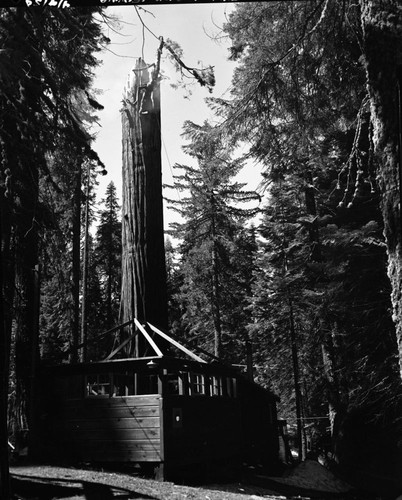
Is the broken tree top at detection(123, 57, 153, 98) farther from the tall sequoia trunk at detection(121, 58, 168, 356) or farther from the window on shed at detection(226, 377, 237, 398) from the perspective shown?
the window on shed at detection(226, 377, 237, 398)

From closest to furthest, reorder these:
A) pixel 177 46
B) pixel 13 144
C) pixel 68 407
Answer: pixel 13 144
pixel 177 46
pixel 68 407

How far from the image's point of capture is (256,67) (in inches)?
320

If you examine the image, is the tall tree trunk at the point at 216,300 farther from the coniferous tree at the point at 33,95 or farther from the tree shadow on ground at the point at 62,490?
the tree shadow on ground at the point at 62,490

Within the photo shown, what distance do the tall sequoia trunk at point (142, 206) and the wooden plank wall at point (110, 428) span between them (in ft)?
7.40

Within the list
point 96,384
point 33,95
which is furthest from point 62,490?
point 33,95

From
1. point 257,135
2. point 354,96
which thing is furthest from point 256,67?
point 354,96

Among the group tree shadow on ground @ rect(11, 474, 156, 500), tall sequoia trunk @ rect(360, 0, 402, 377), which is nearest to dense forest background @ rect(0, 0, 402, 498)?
tall sequoia trunk @ rect(360, 0, 402, 377)

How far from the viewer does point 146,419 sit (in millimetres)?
11508

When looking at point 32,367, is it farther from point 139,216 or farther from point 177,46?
point 177,46

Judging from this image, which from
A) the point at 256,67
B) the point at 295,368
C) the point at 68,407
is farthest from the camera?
the point at 295,368

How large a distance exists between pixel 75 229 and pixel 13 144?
2144cm

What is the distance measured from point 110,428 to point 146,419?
3.27ft

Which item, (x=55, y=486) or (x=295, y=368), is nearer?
(x=55, y=486)

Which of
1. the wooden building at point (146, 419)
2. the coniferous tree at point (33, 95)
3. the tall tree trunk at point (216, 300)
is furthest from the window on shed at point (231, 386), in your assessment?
the tall tree trunk at point (216, 300)
